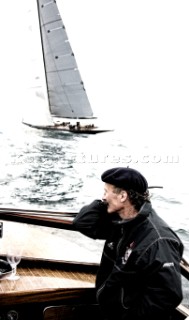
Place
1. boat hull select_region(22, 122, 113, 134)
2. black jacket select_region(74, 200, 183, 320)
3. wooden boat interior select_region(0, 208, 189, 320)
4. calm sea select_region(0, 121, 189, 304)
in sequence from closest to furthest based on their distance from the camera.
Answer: black jacket select_region(74, 200, 183, 320), wooden boat interior select_region(0, 208, 189, 320), calm sea select_region(0, 121, 189, 304), boat hull select_region(22, 122, 113, 134)

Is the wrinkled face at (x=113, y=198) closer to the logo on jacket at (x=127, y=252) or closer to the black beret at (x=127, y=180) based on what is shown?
the black beret at (x=127, y=180)

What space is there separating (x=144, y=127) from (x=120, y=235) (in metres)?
28.7

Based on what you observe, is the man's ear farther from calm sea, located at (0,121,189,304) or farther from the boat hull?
the boat hull

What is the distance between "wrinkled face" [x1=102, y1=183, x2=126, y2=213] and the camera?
1.11 meters

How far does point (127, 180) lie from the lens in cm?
110

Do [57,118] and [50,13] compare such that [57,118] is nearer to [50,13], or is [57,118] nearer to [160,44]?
[50,13]

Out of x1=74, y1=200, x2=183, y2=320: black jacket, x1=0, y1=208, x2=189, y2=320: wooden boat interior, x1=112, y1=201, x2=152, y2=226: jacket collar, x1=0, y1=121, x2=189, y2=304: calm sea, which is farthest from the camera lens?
x1=0, y1=121, x2=189, y2=304: calm sea

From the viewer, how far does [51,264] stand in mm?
1325

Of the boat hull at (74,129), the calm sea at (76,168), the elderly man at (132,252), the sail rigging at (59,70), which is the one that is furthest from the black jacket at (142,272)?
the sail rigging at (59,70)

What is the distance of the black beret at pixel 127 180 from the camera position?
110 centimetres

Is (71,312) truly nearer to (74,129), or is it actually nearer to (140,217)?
(140,217)

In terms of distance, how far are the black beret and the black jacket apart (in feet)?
0.20

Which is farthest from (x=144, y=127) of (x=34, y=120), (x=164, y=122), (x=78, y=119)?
(x=34, y=120)

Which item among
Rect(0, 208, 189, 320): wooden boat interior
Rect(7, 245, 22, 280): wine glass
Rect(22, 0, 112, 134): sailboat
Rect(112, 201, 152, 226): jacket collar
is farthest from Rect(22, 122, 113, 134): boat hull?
Rect(112, 201, 152, 226): jacket collar
